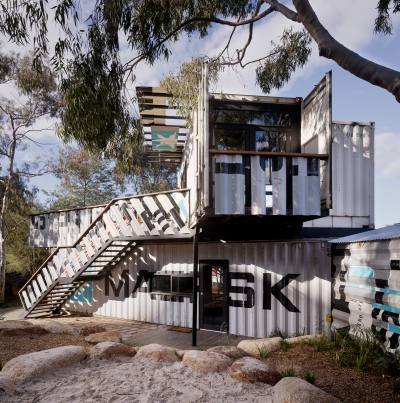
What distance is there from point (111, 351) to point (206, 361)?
176cm

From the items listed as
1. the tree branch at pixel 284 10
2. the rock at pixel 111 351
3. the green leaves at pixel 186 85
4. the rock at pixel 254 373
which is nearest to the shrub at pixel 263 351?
the rock at pixel 254 373

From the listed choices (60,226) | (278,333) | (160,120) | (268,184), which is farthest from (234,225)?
(60,226)

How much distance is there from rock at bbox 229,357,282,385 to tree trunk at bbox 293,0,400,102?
14.6ft

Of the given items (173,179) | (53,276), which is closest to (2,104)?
(53,276)

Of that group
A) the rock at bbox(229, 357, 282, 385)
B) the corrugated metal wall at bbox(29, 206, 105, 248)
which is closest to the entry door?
the corrugated metal wall at bbox(29, 206, 105, 248)

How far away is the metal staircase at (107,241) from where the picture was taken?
973 centimetres

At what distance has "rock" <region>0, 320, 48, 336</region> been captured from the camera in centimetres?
790

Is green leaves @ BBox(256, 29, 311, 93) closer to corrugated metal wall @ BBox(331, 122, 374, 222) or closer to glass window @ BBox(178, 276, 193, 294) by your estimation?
corrugated metal wall @ BBox(331, 122, 374, 222)

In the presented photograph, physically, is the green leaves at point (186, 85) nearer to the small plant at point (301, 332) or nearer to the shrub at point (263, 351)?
the small plant at point (301, 332)

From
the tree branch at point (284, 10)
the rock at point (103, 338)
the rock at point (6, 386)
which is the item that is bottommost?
the rock at point (103, 338)

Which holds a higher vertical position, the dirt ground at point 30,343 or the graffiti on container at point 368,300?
the graffiti on container at point 368,300

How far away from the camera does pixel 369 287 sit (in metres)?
6.68

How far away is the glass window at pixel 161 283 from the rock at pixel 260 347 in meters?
5.24

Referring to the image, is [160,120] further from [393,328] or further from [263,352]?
[393,328]
